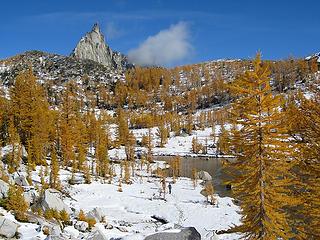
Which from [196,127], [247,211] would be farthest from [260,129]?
[196,127]

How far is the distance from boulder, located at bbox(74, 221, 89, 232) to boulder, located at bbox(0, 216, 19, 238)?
738 cm

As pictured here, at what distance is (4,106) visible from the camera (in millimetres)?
74062

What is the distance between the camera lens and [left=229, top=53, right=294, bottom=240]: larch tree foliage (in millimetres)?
19531

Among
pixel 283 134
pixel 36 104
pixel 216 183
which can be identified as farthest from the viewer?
pixel 216 183

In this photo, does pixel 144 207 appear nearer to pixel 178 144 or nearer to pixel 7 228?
pixel 7 228

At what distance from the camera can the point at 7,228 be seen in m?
26.9

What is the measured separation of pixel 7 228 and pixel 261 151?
18.0m

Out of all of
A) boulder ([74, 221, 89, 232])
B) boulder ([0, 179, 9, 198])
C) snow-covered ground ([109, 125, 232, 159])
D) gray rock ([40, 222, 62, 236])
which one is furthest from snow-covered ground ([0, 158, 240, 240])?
snow-covered ground ([109, 125, 232, 159])

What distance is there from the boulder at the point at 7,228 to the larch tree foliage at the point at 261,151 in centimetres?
1608

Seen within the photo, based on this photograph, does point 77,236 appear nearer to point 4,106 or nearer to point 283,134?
point 283,134

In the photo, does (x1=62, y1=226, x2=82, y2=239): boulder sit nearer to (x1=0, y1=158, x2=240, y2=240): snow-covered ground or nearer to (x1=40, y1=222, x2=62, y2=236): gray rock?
(x1=0, y1=158, x2=240, y2=240): snow-covered ground

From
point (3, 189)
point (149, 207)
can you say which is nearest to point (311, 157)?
point (3, 189)

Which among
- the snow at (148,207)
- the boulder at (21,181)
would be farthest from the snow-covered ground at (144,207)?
the boulder at (21,181)

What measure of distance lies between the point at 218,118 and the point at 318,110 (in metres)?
169
